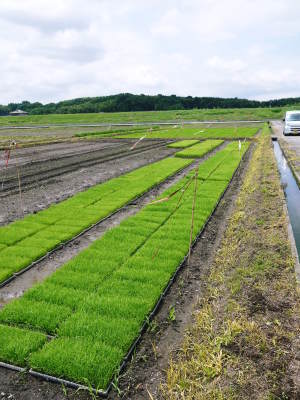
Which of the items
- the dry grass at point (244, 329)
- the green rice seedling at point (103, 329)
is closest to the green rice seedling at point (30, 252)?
the green rice seedling at point (103, 329)

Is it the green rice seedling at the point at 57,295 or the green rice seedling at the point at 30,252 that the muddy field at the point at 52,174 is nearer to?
the green rice seedling at the point at 30,252

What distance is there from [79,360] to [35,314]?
4.80ft

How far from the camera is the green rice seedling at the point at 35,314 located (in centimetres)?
535

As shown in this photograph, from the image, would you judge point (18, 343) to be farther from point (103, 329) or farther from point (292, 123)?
point (292, 123)

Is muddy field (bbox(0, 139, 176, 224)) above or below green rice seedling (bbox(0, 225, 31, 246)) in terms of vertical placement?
above

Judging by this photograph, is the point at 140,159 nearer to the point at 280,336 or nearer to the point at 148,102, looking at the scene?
the point at 280,336

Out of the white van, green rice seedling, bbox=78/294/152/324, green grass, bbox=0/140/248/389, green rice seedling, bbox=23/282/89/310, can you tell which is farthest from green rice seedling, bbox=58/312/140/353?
the white van

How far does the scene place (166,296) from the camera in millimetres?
6363

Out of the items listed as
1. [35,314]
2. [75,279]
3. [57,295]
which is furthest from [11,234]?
[35,314]

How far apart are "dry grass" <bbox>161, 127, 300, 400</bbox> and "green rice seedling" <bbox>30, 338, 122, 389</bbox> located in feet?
2.69

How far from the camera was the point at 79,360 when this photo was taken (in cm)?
454

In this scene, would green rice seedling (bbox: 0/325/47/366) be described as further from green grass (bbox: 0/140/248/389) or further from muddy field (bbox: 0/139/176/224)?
muddy field (bbox: 0/139/176/224)

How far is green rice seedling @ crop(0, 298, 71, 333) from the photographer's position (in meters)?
5.35

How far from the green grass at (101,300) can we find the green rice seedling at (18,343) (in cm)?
5
